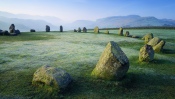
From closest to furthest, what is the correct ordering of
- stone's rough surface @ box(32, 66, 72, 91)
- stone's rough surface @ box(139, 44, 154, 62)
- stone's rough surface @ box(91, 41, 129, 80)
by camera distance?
stone's rough surface @ box(32, 66, 72, 91)
stone's rough surface @ box(91, 41, 129, 80)
stone's rough surface @ box(139, 44, 154, 62)

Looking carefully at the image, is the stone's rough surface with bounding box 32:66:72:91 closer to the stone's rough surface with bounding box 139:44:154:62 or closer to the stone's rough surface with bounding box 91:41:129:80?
the stone's rough surface with bounding box 91:41:129:80

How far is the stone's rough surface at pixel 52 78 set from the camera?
38.5ft

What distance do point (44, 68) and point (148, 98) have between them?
259 inches

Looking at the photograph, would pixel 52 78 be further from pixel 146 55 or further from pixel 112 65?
pixel 146 55

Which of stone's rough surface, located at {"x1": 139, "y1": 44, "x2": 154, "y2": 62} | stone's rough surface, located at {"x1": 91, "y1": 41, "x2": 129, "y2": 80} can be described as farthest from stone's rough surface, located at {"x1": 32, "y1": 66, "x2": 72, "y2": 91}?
stone's rough surface, located at {"x1": 139, "y1": 44, "x2": 154, "y2": 62}

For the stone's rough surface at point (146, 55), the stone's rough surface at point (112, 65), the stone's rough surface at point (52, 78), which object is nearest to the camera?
the stone's rough surface at point (52, 78)

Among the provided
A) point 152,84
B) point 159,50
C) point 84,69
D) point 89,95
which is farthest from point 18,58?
point 159,50

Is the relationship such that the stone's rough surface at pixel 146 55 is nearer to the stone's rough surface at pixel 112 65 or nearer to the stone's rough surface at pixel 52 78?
the stone's rough surface at pixel 112 65

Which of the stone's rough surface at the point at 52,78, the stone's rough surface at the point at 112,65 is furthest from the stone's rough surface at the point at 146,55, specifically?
the stone's rough surface at the point at 52,78

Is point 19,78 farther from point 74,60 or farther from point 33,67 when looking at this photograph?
point 74,60

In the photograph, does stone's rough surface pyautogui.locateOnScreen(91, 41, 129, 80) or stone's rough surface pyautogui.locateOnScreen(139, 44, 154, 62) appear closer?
stone's rough surface pyautogui.locateOnScreen(91, 41, 129, 80)

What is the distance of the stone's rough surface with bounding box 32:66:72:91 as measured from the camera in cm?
1174

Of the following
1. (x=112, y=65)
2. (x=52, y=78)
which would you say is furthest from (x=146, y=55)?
(x=52, y=78)

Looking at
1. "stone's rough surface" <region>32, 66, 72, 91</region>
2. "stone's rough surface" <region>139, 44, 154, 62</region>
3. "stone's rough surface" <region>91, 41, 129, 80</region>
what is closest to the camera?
"stone's rough surface" <region>32, 66, 72, 91</region>
